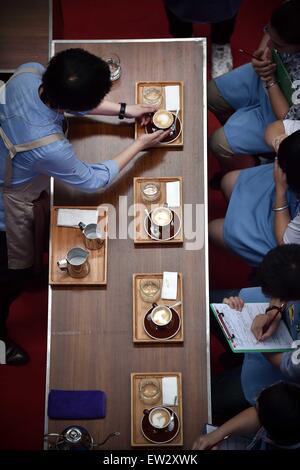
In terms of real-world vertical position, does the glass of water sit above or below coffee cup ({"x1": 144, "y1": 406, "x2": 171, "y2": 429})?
above

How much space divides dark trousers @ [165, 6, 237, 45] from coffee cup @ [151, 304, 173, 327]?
208 centimetres

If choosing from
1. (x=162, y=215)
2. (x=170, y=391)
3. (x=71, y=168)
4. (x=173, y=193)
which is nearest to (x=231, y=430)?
(x=170, y=391)

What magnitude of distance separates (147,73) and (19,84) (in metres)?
0.76

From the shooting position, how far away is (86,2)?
4457 mm

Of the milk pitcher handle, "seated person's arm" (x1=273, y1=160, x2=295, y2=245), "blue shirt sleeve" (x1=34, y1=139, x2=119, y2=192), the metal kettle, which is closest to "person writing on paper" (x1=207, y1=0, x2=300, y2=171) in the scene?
"seated person's arm" (x1=273, y1=160, x2=295, y2=245)

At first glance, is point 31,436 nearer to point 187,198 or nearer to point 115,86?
point 187,198

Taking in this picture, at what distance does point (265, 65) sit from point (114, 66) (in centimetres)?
81

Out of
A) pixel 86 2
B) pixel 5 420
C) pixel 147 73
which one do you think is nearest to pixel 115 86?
pixel 147 73

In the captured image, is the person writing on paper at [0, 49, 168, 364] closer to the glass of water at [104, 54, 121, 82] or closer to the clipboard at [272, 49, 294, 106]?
the glass of water at [104, 54, 121, 82]

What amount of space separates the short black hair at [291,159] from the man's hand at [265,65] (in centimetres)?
66

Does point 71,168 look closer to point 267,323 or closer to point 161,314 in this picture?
point 161,314

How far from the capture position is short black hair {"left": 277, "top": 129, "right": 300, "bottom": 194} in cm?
265

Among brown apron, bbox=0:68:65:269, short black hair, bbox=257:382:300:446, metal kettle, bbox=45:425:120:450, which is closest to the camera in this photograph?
short black hair, bbox=257:382:300:446

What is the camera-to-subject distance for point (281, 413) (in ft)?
7.57
